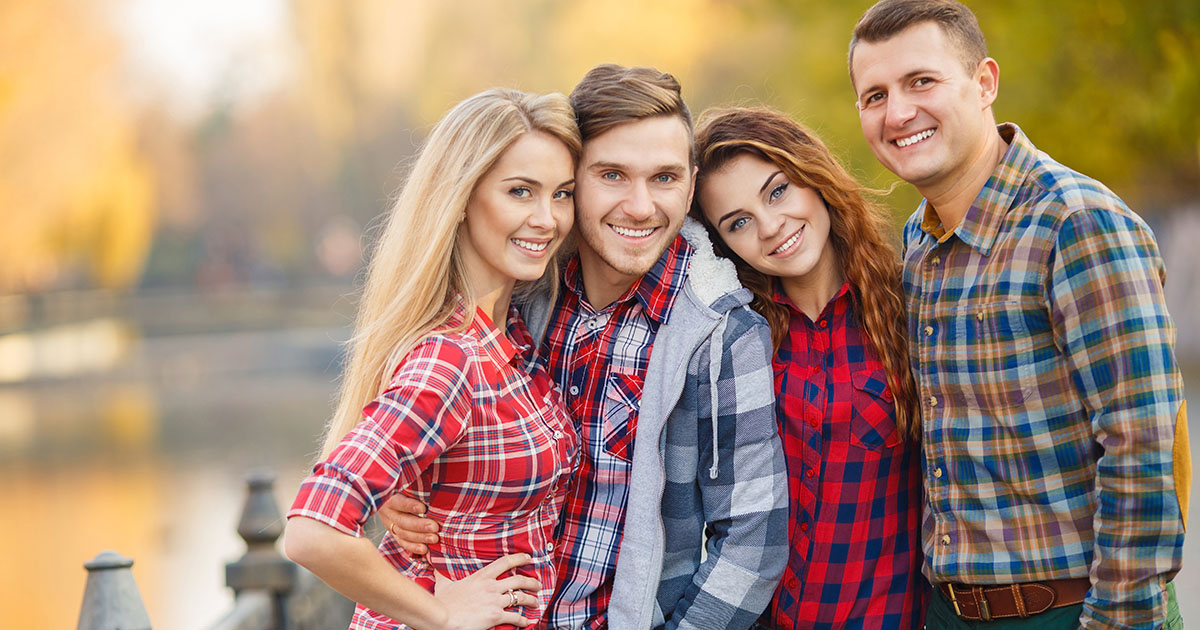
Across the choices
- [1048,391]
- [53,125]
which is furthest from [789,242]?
[53,125]

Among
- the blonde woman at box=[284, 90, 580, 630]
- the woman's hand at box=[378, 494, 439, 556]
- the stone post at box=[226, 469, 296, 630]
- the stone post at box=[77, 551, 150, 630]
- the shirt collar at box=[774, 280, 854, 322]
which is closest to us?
the blonde woman at box=[284, 90, 580, 630]

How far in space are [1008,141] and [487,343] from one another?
4.98 feet

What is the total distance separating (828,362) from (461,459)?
1.11 m

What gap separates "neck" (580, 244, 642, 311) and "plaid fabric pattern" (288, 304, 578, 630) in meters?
0.33

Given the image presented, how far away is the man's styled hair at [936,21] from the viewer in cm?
293

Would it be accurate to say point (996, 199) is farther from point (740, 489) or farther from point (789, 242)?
point (740, 489)

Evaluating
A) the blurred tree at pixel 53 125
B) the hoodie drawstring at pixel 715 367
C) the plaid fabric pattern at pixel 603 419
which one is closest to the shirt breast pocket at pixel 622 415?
the plaid fabric pattern at pixel 603 419

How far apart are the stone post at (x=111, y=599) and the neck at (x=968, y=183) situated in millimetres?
2877

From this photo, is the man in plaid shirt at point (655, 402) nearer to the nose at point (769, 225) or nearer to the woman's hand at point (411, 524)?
the woman's hand at point (411, 524)

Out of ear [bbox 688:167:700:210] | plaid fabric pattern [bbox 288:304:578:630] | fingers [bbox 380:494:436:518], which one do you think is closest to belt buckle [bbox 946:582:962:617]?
plaid fabric pattern [bbox 288:304:578:630]

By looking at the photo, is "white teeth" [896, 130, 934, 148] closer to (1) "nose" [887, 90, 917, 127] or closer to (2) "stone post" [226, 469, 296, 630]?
(1) "nose" [887, 90, 917, 127]

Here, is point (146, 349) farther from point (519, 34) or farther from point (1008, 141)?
point (1008, 141)

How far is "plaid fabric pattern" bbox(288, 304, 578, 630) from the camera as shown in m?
2.48

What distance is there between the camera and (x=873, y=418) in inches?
121
